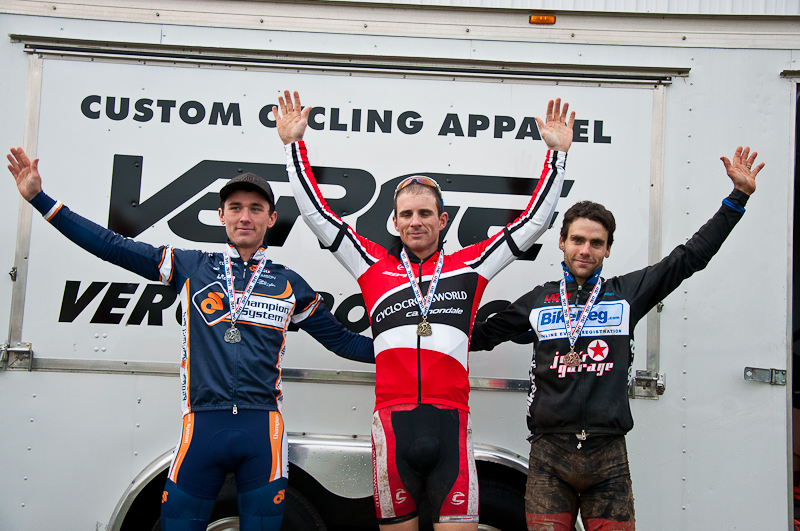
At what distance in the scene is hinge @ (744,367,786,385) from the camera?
253cm

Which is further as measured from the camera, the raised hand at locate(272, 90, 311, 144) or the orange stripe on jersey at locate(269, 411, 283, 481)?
the raised hand at locate(272, 90, 311, 144)

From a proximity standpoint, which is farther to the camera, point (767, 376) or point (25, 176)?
point (767, 376)

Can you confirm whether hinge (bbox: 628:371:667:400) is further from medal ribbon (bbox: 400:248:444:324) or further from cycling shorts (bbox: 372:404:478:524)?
medal ribbon (bbox: 400:248:444:324)

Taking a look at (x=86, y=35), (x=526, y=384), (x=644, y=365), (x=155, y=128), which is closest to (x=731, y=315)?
(x=644, y=365)

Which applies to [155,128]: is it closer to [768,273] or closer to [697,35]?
[697,35]

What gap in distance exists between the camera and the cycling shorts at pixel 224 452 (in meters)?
2.01

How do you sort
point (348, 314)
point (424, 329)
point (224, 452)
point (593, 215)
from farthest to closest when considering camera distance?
point (348, 314)
point (593, 215)
point (424, 329)
point (224, 452)

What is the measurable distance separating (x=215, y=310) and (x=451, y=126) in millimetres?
1496

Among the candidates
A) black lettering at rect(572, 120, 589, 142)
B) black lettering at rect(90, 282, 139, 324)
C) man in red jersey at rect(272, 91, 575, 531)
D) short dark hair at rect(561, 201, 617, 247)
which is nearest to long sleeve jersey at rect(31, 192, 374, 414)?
man in red jersey at rect(272, 91, 575, 531)

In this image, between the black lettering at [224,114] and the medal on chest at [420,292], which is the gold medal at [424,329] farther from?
the black lettering at [224,114]

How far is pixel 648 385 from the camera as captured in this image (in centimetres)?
257

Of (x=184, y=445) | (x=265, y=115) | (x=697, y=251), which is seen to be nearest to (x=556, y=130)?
(x=697, y=251)

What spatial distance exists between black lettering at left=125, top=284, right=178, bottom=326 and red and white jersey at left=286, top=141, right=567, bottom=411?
35.1 inches

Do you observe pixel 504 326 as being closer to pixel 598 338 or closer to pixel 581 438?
pixel 598 338
